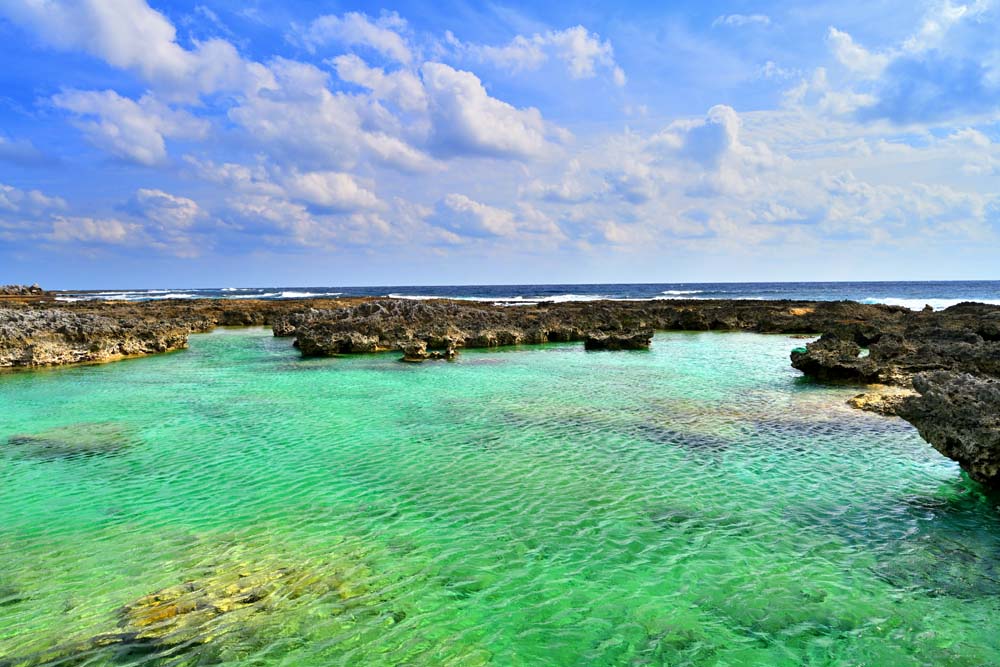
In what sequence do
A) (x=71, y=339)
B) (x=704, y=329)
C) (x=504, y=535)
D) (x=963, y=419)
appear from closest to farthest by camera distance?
(x=504, y=535)
(x=963, y=419)
(x=71, y=339)
(x=704, y=329)

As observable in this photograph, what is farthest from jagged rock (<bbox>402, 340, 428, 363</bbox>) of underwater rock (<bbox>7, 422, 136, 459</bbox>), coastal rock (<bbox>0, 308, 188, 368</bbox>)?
coastal rock (<bbox>0, 308, 188, 368</bbox>)

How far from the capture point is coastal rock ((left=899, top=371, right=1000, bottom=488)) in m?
8.35

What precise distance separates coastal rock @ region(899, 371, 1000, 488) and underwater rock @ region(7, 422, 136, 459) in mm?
14730

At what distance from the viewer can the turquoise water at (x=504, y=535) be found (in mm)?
5297

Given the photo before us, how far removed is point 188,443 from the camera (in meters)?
12.1

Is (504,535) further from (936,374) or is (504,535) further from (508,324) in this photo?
(508,324)

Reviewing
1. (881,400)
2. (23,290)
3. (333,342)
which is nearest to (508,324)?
(333,342)

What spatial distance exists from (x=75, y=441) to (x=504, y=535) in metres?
10.3

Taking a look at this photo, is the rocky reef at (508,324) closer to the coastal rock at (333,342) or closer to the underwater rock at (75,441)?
the coastal rock at (333,342)

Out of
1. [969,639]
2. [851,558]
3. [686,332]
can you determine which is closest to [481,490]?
[851,558]

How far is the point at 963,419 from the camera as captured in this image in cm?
877

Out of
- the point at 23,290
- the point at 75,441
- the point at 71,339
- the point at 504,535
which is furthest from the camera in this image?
the point at 23,290

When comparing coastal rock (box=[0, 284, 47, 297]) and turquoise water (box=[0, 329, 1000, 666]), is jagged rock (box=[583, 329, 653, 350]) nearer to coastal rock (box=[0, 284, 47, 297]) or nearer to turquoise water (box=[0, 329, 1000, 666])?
turquoise water (box=[0, 329, 1000, 666])

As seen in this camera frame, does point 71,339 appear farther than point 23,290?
No
